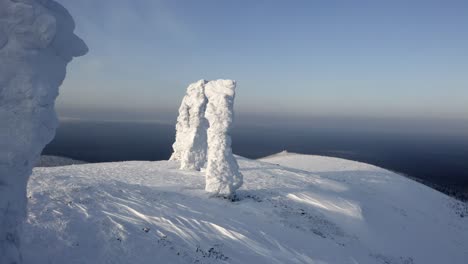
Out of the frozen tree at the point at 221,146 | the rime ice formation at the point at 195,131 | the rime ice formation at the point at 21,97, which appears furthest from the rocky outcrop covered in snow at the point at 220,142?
the rime ice formation at the point at 21,97

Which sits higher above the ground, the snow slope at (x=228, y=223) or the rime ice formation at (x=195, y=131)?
the rime ice formation at (x=195, y=131)

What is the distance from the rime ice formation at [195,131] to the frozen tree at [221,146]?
10.1 m

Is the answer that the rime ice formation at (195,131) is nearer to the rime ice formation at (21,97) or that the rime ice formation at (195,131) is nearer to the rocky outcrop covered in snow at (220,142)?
the rocky outcrop covered in snow at (220,142)

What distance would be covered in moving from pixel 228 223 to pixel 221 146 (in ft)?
21.6

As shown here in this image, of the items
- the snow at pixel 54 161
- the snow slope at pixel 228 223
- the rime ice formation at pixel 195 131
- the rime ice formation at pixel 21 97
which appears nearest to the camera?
the rime ice formation at pixel 21 97

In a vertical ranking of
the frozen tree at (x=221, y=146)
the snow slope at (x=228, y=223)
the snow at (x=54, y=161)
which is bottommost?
the snow at (x=54, y=161)

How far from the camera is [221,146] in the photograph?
22.1 metres

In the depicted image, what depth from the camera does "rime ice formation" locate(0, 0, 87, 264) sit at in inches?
340

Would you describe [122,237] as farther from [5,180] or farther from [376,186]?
[376,186]

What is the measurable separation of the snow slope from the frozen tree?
1.25 m

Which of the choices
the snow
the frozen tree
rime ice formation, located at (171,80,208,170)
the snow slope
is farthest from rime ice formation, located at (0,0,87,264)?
the snow

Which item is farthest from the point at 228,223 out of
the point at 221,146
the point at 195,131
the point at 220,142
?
the point at 195,131

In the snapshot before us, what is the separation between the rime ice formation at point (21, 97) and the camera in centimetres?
863

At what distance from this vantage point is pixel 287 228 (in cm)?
1828
